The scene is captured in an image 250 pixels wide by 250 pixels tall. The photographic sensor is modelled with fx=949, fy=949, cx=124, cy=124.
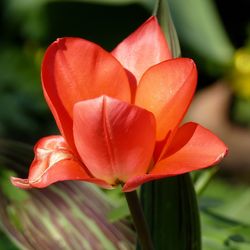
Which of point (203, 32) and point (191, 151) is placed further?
point (203, 32)

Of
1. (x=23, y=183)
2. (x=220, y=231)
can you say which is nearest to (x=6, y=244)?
(x=220, y=231)

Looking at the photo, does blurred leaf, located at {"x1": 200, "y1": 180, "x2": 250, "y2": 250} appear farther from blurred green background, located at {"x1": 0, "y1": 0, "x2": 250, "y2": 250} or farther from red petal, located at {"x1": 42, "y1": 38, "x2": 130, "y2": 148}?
blurred green background, located at {"x1": 0, "y1": 0, "x2": 250, "y2": 250}

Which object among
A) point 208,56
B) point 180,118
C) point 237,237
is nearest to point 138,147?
point 180,118

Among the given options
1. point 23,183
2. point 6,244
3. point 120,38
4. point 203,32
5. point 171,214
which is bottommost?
point 120,38

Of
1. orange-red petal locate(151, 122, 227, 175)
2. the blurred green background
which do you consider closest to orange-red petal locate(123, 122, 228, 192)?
orange-red petal locate(151, 122, 227, 175)

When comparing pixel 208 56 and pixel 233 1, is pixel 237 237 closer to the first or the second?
pixel 208 56

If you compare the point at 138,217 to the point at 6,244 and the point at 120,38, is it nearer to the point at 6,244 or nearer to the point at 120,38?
the point at 6,244

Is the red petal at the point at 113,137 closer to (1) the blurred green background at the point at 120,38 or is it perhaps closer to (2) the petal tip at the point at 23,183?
(2) the petal tip at the point at 23,183

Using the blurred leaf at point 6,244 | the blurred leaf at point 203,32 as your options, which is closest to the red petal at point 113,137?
the blurred leaf at point 6,244
